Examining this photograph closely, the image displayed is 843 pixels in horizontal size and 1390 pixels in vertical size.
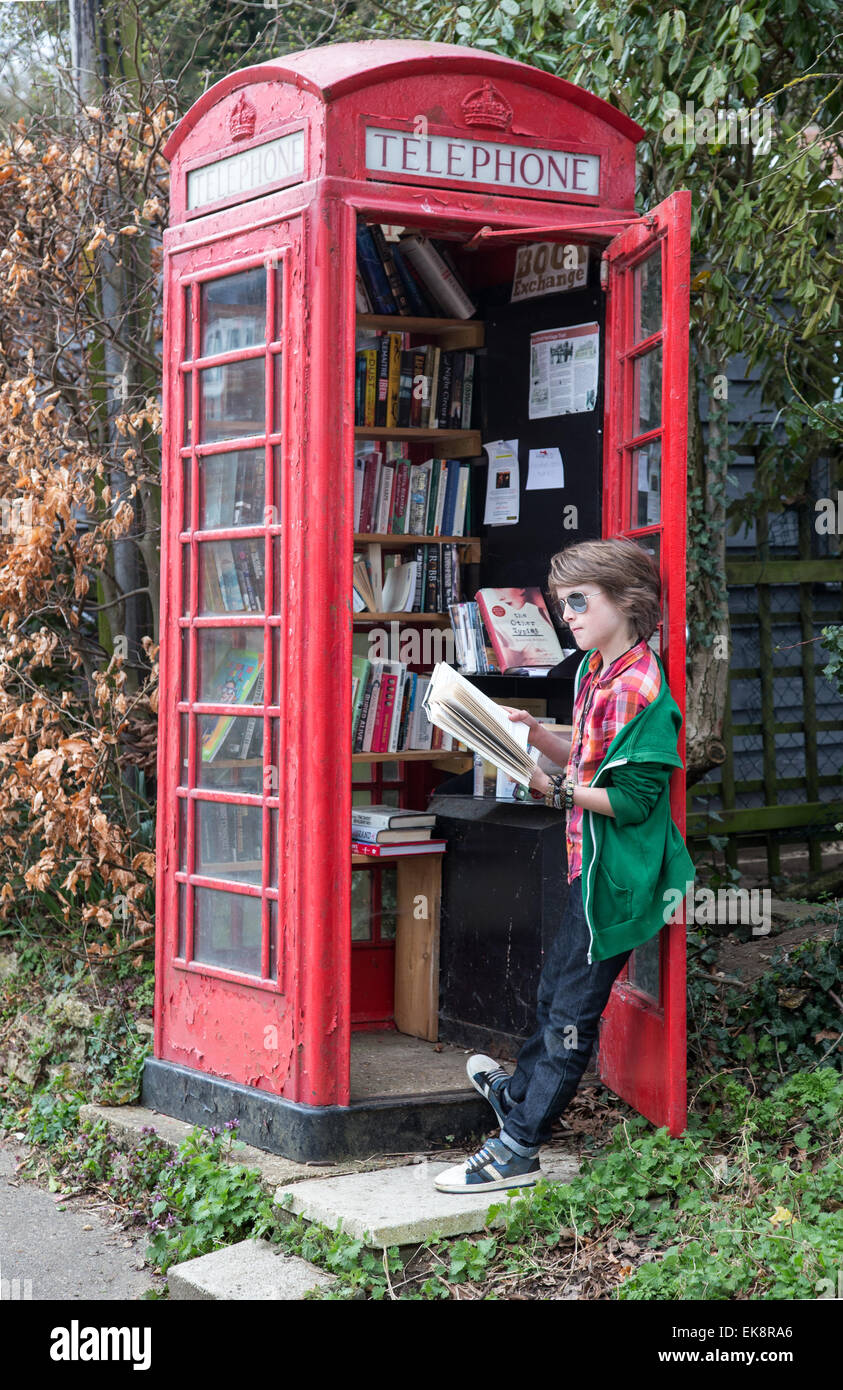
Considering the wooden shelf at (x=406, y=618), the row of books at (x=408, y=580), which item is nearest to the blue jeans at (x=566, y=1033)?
the wooden shelf at (x=406, y=618)

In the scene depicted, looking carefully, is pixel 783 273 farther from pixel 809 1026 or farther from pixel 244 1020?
pixel 244 1020

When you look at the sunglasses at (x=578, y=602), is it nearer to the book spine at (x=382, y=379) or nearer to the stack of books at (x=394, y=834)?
the stack of books at (x=394, y=834)

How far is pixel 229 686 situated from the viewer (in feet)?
15.1

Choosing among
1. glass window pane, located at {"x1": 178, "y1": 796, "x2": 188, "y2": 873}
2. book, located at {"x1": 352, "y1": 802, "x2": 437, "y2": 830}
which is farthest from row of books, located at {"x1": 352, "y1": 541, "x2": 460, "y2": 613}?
glass window pane, located at {"x1": 178, "y1": 796, "x2": 188, "y2": 873}

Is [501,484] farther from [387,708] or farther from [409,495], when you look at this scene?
[387,708]

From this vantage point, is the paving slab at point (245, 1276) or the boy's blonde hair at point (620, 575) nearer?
the paving slab at point (245, 1276)

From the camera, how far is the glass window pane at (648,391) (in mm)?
4363

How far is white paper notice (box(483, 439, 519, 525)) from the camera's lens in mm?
5277

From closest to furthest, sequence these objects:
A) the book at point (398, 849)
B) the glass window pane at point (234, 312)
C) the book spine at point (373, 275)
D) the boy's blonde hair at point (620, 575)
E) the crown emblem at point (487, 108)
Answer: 1. the boy's blonde hair at point (620, 575)
2. the crown emblem at point (487, 108)
3. the glass window pane at point (234, 312)
4. the book at point (398, 849)
5. the book spine at point (373, 275)

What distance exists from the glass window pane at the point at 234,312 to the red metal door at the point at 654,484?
3.86ft

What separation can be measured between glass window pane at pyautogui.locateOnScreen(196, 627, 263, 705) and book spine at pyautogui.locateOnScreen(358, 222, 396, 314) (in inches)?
60.5

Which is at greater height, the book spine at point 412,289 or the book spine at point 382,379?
the book spine at point 412,289

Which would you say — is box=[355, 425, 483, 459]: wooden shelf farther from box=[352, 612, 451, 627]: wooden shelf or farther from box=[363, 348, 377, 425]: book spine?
box=[352, 612, 451, 627]: wooden shelf

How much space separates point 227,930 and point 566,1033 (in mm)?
1264
